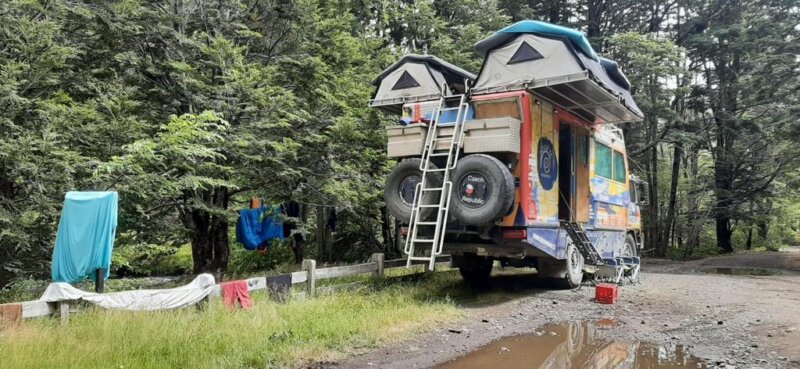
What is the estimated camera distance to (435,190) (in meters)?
8.10

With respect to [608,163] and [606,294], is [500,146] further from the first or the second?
[608,163]

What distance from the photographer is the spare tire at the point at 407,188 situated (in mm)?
8266

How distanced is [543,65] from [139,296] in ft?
21.0

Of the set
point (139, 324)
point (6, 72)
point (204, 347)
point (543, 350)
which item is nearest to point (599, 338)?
point (543, 350)

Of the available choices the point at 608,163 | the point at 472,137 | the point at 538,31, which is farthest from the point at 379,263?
the point at 608,163

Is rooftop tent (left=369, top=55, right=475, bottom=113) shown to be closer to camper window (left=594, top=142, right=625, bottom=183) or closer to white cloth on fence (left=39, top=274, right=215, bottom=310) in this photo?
camper window (left=594, top=142, right=625, bottom=183)

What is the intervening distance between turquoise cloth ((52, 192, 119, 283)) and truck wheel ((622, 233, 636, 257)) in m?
11.5

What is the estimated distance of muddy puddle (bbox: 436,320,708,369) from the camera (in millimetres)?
4957

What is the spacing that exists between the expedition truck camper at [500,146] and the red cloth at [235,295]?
2543mm

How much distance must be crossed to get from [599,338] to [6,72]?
25.1ft

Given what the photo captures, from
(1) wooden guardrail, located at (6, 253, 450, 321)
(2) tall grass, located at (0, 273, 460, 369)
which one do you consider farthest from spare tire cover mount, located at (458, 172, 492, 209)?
(2) tall grass, located at (0, 273, 460, 369)

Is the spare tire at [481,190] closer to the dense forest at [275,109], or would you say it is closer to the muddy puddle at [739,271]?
the dense forest at [275,109]

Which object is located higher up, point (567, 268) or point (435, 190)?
point (435, 190)

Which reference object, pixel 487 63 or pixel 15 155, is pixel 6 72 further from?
pixel 487 63
